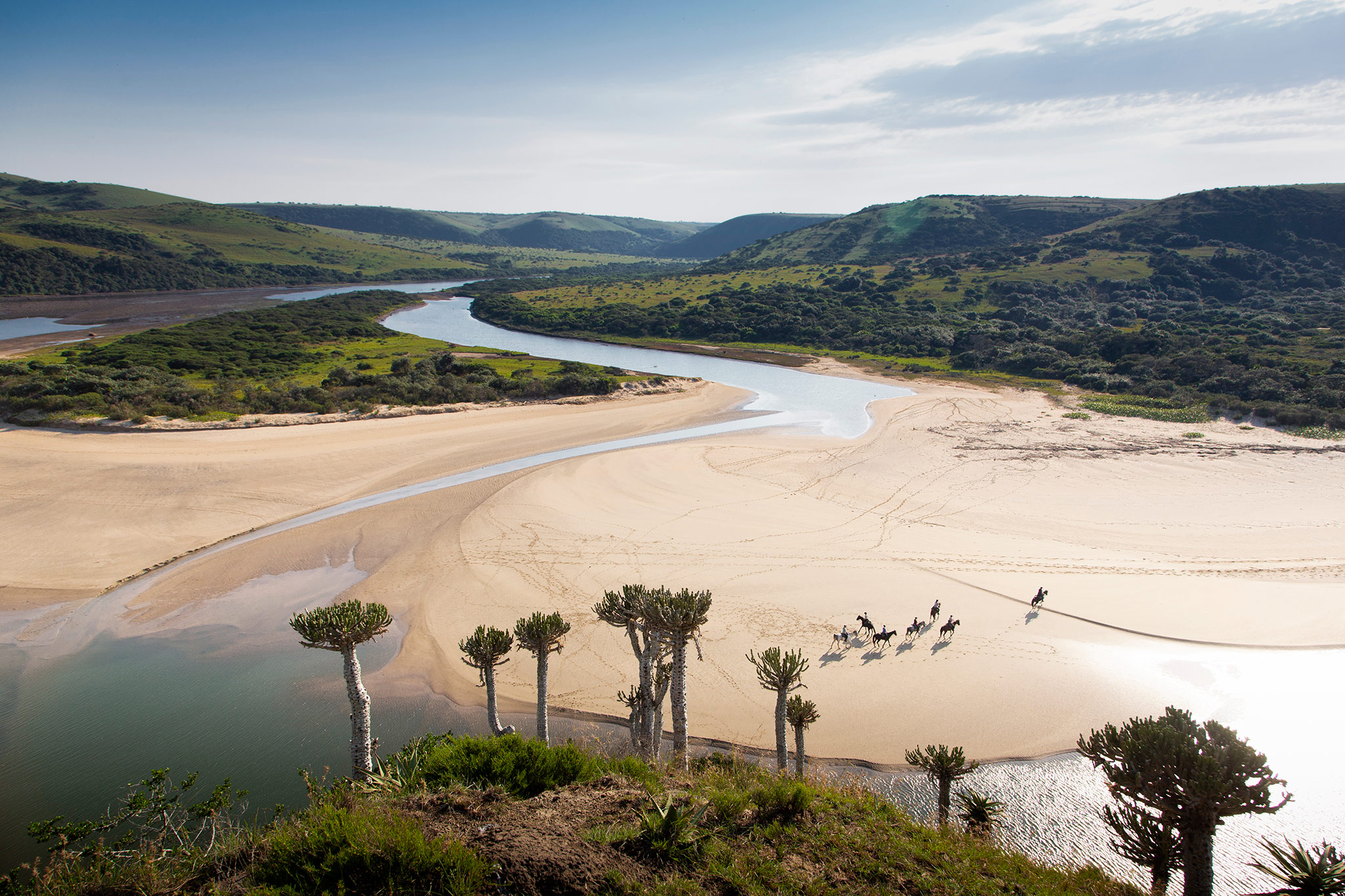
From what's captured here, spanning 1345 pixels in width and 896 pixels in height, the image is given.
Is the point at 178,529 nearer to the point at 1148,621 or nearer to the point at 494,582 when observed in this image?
the point at 494,582

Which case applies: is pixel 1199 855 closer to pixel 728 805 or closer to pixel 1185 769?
pixel 1185 769

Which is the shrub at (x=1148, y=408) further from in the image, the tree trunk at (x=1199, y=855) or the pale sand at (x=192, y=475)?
the tree trunk at (x=1199, y=855)

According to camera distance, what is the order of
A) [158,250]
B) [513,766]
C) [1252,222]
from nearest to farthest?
1. [513,766]
2. [1252,222]
3. [158,250]

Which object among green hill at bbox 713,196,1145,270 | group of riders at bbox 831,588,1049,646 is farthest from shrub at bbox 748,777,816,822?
green hill at bbox 713,196,1145,270

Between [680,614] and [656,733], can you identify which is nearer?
[680,614]

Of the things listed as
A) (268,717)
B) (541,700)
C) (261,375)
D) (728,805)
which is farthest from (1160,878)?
(261,375)

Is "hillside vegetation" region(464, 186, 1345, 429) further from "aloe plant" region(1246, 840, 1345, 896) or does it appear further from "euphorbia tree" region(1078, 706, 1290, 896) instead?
"aloe plant" region(1246, 840, 1345, 896)

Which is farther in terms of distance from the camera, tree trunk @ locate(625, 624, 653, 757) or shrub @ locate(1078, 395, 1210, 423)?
shrub @ locate(1078, 395, 1210, 423)

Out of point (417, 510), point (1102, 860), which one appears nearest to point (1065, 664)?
point (1102, 860)

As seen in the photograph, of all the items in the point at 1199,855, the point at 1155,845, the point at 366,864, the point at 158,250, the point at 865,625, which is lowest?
the point at 865,625
